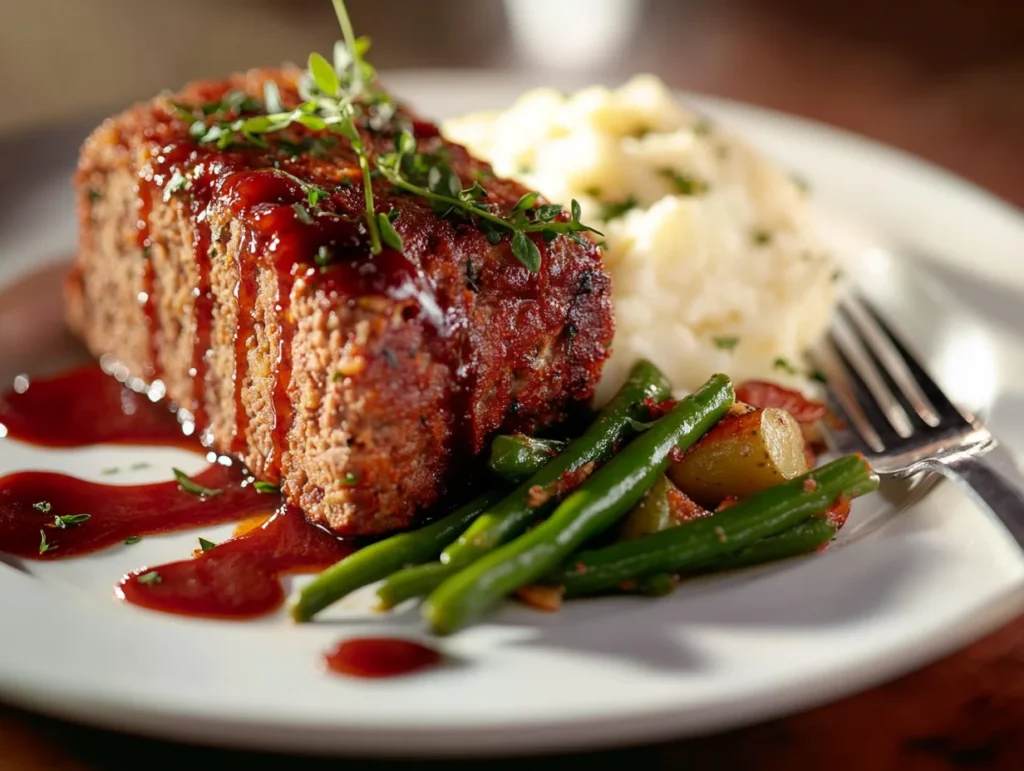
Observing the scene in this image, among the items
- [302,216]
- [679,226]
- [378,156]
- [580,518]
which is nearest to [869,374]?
[679,226]

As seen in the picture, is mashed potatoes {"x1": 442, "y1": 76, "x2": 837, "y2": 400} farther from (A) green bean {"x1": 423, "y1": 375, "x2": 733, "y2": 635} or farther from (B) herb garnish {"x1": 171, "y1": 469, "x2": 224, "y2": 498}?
(B) herb garnish {"x1": 171, "y1": 469, "x2": 224, "y2": 498}

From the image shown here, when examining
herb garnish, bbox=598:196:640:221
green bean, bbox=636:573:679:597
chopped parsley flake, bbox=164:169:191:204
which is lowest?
green bean, bbox=636:573:679:597

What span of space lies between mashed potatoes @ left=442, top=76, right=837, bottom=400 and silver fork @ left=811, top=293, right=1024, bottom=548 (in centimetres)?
19

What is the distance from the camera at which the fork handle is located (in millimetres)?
4023

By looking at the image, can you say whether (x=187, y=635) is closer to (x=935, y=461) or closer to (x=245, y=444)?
(x=245, y=444)

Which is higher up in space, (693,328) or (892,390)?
(693,328)

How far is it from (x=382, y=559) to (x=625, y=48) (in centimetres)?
796

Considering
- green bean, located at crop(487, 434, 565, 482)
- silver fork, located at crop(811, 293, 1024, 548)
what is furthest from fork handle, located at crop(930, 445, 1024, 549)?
green bean, located at crop(487, 434, 565, 482)

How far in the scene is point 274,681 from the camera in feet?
10.7

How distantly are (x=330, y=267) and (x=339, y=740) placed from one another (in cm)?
170

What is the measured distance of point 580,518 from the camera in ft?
12.6

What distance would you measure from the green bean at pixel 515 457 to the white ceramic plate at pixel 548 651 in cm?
61

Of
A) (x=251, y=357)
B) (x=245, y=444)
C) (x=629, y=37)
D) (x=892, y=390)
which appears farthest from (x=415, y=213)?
(x=629, y=37)

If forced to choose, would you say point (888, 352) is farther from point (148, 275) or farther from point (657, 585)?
point (148, 275)
